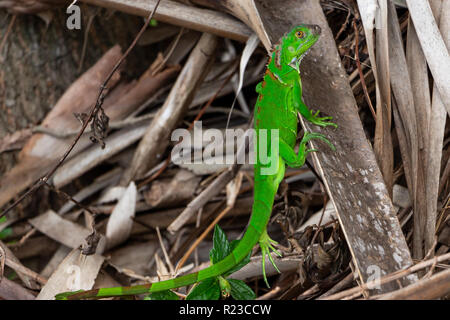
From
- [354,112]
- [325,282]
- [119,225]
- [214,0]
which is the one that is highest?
[214,0]

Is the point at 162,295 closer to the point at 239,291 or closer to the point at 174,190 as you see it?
the point at 239,291

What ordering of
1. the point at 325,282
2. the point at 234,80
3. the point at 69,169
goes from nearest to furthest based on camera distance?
the point at 325,282, the point at 69,169, the point at 234,80

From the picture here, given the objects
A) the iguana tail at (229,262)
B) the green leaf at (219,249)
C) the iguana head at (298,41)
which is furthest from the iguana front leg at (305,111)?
the green leaf at (219,249)

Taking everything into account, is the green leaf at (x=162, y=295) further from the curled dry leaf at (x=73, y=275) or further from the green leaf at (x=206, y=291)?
the curled dry leaf at (x=73, y=275)

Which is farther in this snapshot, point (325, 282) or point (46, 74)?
point (46, 74)

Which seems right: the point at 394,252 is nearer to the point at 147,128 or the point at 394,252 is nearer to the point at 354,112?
the point at 354,112

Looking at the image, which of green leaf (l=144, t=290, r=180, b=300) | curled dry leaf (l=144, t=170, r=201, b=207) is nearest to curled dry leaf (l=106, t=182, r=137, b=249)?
curled dry leaf (l=144, t=170, r=201, b=207)

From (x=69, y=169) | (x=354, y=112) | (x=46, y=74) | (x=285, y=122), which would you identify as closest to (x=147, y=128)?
(x=69, y=169)
